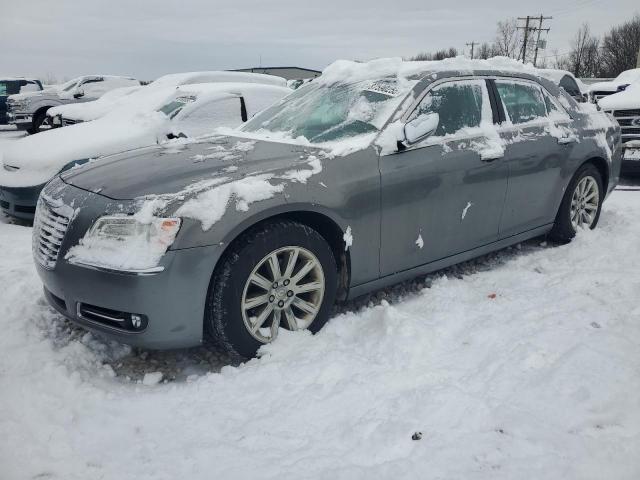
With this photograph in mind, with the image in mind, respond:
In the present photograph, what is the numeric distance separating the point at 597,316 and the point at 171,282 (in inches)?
103

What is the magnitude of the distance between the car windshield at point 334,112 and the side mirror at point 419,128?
19 cm

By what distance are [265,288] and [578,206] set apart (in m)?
3.45

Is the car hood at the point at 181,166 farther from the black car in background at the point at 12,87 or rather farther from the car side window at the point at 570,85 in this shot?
the black car in background at the point at 12,87

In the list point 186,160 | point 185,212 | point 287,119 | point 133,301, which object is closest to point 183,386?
point 133,301

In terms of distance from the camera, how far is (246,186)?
281 cm

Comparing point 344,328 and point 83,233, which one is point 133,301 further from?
point 344,328

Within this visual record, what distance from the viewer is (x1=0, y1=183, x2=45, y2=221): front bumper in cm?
549

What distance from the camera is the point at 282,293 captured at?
3.00 m

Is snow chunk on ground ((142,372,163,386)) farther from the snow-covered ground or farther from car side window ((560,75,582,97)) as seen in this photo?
car side window ((560,75,582,97))

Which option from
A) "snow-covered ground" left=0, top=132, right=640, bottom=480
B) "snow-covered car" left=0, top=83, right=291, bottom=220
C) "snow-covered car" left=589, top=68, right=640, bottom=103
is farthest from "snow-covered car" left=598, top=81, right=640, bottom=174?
"snow-covered car" left=0, top=83, right=291, bottom=220

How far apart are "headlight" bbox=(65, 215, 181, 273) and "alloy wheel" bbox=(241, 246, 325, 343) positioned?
19.6 inches

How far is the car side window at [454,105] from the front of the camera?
144 inches

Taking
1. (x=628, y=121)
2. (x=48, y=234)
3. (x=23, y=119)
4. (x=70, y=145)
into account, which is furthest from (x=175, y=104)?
(x=23, y=119)

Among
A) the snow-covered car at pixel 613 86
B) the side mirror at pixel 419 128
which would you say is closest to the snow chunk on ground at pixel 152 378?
the side mirror at pixel 419 128
